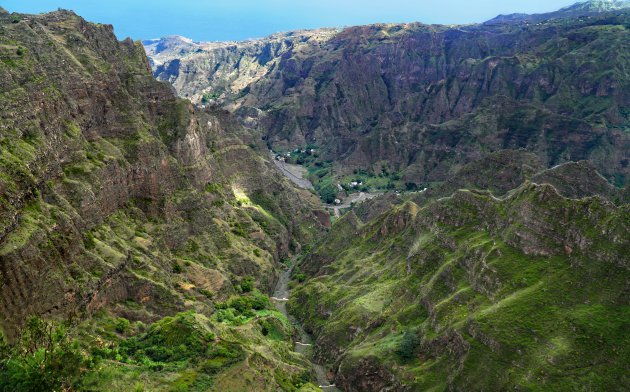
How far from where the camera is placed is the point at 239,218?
199 metres

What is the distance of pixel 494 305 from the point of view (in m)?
108

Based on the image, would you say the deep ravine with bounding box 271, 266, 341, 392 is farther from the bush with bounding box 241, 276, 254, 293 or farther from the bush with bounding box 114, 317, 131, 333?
the bush with bounding box 114, 317, 131, 333

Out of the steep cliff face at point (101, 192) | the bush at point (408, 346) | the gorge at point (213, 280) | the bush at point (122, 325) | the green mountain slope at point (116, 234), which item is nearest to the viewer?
→ the gorge at point (213, 280)

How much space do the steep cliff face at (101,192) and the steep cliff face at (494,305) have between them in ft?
138

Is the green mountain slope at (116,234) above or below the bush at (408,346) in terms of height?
above

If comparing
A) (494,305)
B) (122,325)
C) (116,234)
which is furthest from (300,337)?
(494,305)

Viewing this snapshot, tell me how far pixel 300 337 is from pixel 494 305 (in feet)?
204

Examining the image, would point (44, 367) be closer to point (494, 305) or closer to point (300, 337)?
point (494, 305)

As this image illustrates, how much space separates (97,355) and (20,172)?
124 feet

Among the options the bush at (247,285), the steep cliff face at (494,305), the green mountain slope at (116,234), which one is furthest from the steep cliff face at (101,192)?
the steep cliff face at (494,305)

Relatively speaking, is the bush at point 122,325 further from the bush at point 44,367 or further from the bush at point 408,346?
the bush at point 408,346

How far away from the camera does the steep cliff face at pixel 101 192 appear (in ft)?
336

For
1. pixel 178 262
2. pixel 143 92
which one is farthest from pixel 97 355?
pixel 143 92

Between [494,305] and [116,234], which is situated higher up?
[116,234]
